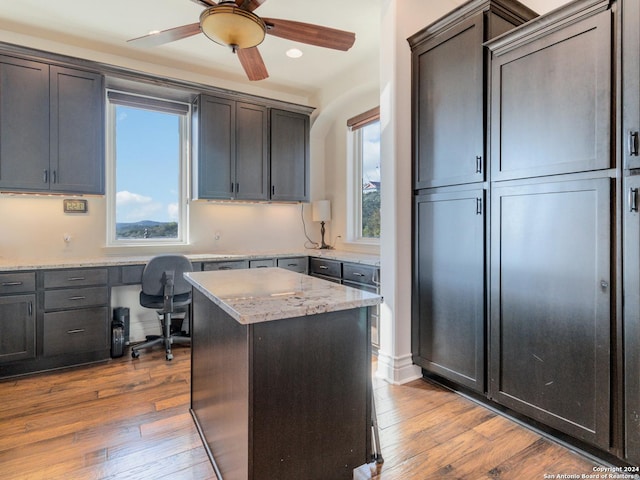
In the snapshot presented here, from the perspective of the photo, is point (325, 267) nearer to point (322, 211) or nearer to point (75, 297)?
point (322, 211)

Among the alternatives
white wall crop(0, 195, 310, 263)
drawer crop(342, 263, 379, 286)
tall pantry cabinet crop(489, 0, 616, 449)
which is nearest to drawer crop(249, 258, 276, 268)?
white wall crop(0, 195, 310, 263)

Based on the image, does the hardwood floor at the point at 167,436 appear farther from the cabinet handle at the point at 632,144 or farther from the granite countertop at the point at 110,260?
the cabinet handle at the point at 632,144

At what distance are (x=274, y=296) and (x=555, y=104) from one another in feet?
5.63

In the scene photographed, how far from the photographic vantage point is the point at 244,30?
191 cm

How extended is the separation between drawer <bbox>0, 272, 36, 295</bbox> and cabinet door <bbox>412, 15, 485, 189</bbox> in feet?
10.1

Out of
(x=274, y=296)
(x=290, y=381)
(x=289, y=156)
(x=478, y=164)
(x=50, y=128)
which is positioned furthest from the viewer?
(x=289, y=156)

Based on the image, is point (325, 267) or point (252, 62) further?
point (325, 267)

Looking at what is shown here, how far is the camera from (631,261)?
156 centimetres

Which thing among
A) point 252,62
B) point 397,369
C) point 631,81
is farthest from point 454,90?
point 397,369

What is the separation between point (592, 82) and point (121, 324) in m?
3.79

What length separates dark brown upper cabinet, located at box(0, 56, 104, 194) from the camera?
2.90 m

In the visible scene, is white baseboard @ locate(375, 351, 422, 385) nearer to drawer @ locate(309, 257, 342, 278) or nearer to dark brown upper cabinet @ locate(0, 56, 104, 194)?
drawer @ locate(309, 257, 342, 278)

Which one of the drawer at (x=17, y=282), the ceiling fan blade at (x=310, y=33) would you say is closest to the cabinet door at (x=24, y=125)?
the drawer at (x=17, y=282)

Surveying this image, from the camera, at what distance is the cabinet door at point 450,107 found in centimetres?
223
